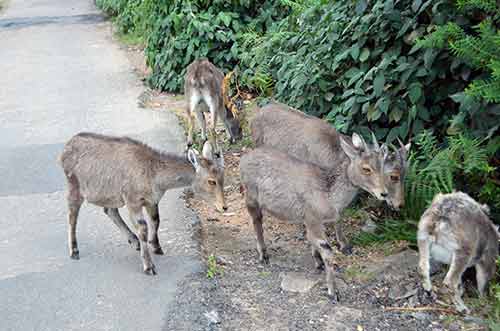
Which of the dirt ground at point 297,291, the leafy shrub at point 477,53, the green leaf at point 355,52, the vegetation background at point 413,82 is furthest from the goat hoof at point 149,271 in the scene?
the green leaf at point 355,52

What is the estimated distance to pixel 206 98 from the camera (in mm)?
10859

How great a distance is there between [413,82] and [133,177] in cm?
307

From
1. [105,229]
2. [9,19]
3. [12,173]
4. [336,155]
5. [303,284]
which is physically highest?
[336,155]

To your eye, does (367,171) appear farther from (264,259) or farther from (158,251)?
(158,251)

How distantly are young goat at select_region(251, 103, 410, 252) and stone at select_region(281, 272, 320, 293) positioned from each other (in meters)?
0.70

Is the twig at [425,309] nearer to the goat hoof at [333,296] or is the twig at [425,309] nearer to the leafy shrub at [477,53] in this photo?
the goat hoof at [333,296]

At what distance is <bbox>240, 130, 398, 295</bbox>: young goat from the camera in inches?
263

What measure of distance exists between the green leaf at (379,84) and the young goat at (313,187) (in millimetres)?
817

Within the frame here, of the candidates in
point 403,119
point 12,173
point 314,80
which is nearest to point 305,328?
point 403,119

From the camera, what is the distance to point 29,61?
18.0 metres

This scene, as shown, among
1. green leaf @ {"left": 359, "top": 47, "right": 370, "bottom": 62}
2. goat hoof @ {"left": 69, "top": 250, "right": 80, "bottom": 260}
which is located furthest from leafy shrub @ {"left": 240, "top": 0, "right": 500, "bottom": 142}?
goat hoof @ {"left": 69, "top": 250, "right": 80, "bottom": 260}

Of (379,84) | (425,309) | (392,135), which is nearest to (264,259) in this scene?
(425,309)

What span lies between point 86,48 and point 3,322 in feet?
47.0

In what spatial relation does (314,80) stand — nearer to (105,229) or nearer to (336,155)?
(336,155)
